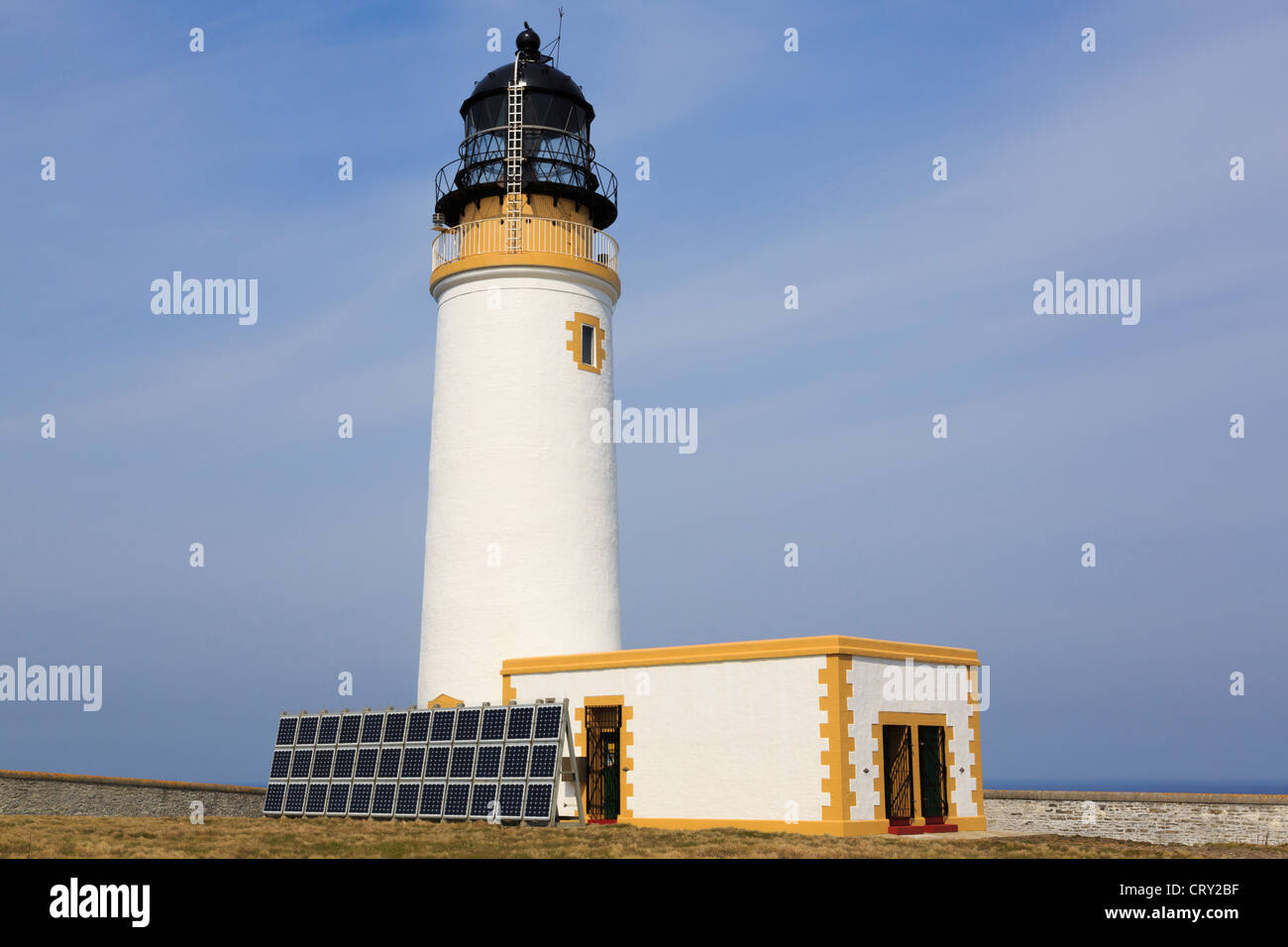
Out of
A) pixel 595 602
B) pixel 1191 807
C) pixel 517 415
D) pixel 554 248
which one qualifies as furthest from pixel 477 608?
pixel 1191 807

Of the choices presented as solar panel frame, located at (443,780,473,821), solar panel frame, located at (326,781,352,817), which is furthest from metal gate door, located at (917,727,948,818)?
solar panel frame, located at (326,781,352,817)

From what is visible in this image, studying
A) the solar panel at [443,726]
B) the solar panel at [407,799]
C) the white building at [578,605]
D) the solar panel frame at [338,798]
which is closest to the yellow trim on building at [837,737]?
the white building at [578,605]

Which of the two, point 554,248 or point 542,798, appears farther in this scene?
point 554,248

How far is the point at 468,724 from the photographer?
76.1ft

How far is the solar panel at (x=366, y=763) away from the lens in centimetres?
2412

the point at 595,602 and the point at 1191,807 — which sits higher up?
the point at 595,602

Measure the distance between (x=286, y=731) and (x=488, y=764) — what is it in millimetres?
6318

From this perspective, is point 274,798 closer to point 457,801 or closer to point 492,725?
point 457,801

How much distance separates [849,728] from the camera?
66.3ft

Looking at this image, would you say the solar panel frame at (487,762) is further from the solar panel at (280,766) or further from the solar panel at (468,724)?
the solar panel at (280,766)
